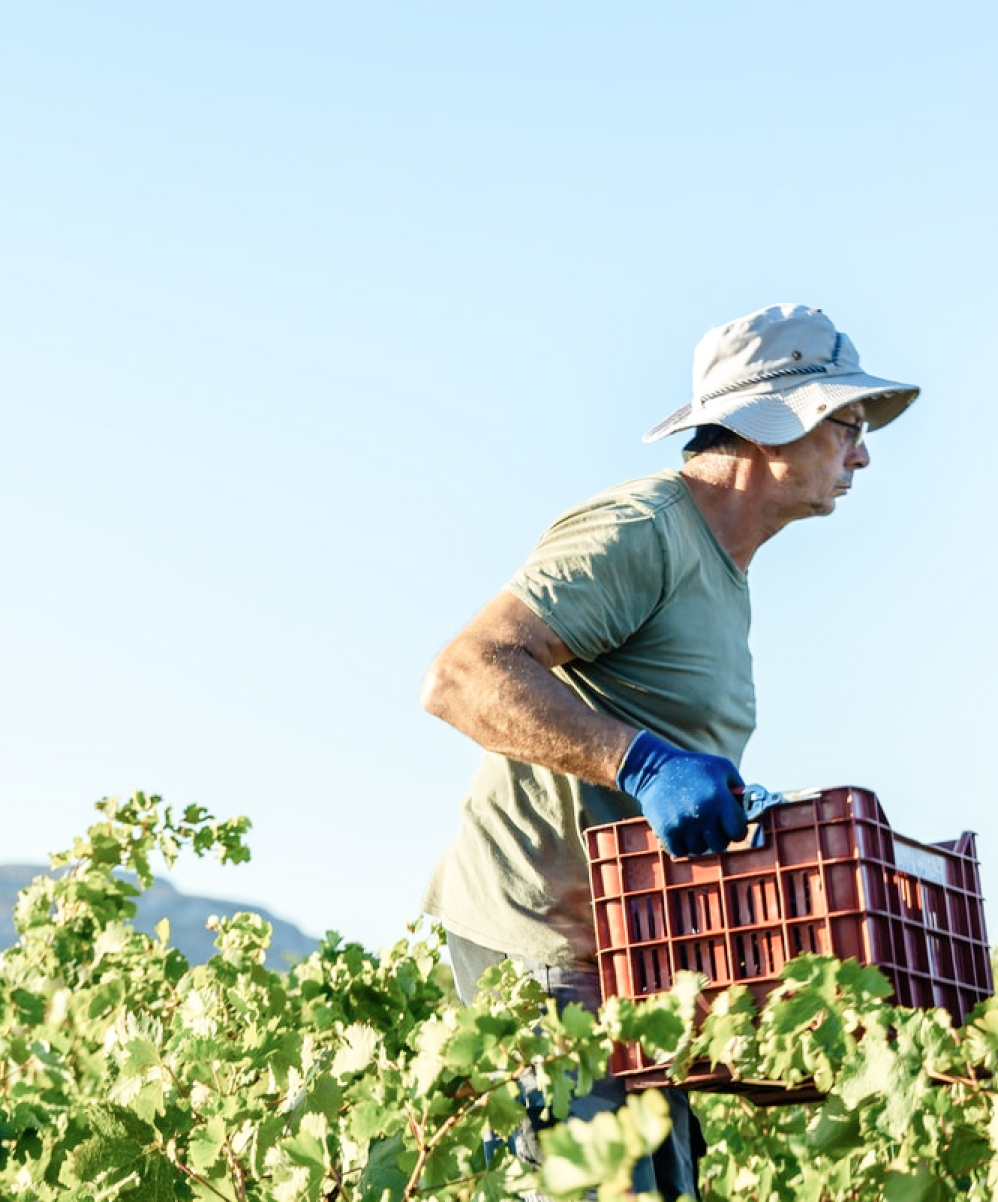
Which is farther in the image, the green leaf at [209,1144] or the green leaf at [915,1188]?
the green leaf at [209,1144]

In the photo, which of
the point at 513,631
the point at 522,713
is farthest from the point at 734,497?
the point at 522,713

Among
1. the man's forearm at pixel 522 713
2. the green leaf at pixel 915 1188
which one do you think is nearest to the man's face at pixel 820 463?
the man's forearm at pixel 522 713

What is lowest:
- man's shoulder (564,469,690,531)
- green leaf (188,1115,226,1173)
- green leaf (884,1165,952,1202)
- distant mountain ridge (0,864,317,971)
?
green leaf (884,1165,952,1202)

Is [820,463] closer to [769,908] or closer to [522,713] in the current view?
[522,713]

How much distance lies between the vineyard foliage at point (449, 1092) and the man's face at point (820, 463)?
106cm

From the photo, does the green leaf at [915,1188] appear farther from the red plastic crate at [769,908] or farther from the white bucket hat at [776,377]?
the white bucket hat at [776,377]

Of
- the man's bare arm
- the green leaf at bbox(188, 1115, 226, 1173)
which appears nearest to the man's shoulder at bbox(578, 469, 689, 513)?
the man's bare arm

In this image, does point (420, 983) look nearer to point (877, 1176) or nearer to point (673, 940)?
point (673, 940)

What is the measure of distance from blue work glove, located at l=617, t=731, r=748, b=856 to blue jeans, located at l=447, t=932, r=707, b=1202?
0.54m

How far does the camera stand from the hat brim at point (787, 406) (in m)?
3.34

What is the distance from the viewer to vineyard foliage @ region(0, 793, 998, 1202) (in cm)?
208

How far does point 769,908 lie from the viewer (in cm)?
262

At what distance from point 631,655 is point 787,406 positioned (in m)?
0.56

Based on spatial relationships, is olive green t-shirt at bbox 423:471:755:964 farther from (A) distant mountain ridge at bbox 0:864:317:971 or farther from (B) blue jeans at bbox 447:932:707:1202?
(A) distant mountain ridge at bbox 0:864:317:971
